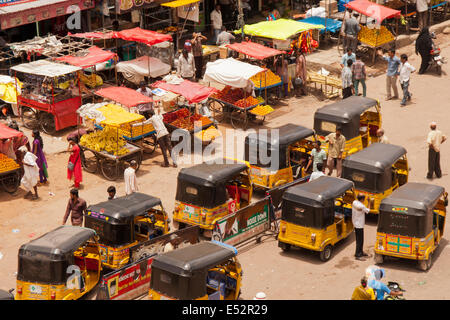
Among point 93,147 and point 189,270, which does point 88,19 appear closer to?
point 93,147

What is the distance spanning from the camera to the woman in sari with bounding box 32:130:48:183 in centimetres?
2162

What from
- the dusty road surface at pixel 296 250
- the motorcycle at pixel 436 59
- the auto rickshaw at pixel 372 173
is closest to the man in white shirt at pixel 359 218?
the dusty road surface at pixel 296 250

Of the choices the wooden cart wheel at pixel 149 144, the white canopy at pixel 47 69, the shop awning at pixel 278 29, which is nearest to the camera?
the white canopy at pixel 47 69

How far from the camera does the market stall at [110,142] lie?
2234 centimetres

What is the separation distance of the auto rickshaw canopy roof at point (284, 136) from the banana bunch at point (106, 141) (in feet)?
12.1

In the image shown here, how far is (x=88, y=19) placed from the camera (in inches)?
1178

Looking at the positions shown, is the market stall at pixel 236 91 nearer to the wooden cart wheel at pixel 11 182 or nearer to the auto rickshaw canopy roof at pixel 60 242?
the wooden cart wheel at pixel 11 182

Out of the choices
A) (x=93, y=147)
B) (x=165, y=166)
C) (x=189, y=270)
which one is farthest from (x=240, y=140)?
(x=189, y=270)

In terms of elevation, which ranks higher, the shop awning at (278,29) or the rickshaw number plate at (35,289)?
the shop awning at (278,29)

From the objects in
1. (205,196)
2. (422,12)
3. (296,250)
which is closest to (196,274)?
(205,196)

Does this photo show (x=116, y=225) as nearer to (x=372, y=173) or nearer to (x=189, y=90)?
(x=372, y=173)

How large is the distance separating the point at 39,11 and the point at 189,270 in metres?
15.7

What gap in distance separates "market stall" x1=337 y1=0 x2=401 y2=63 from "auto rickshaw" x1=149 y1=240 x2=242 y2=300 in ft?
58.6

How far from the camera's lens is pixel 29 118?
2656 centimetres
